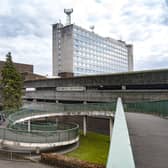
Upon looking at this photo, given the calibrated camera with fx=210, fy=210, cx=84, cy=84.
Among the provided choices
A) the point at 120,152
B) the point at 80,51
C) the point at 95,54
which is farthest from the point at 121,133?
the point at 95,54

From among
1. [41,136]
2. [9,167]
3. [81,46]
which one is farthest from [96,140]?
[81,46]

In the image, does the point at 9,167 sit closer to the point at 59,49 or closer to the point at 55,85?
the point at 55,85

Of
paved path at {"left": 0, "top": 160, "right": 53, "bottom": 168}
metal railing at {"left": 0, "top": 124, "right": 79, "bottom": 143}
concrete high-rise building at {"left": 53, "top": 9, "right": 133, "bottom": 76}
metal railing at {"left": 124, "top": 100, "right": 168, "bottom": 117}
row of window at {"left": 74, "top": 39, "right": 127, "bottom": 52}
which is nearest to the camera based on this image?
paved path at {"left": 0, "top": 160, "right": 53, "bottom": 168}

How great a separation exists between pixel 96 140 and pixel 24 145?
40.4 feet

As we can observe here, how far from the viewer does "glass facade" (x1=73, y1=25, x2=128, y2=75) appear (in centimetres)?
8650

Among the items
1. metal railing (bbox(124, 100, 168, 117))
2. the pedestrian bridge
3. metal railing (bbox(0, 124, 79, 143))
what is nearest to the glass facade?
the pedestrian bridge

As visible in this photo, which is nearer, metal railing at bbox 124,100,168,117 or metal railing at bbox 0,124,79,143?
metal railing at bbox 0,124,79,143

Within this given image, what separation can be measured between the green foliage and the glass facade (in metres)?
52.2

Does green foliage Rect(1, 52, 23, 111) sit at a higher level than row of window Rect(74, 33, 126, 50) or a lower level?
lower

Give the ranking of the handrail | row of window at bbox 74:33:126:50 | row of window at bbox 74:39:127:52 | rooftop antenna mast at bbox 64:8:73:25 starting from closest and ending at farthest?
the handrail, row of window at bbox 74:33:126:50, row of window at bbox 74:39:127:52, rooftop antenna mast at bbox 64:8:73:25

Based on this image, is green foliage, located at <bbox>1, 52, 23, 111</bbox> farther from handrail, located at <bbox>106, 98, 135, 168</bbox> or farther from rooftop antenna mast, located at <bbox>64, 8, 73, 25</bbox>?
rooftop antenna mast, located at <bbox>64, 8, 73, 25</bbox>

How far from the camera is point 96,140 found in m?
27.1

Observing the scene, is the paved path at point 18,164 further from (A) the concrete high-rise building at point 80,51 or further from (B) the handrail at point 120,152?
(A) the concrete high-rise building at point 80,51

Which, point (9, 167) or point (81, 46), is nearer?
point (9, 167)
